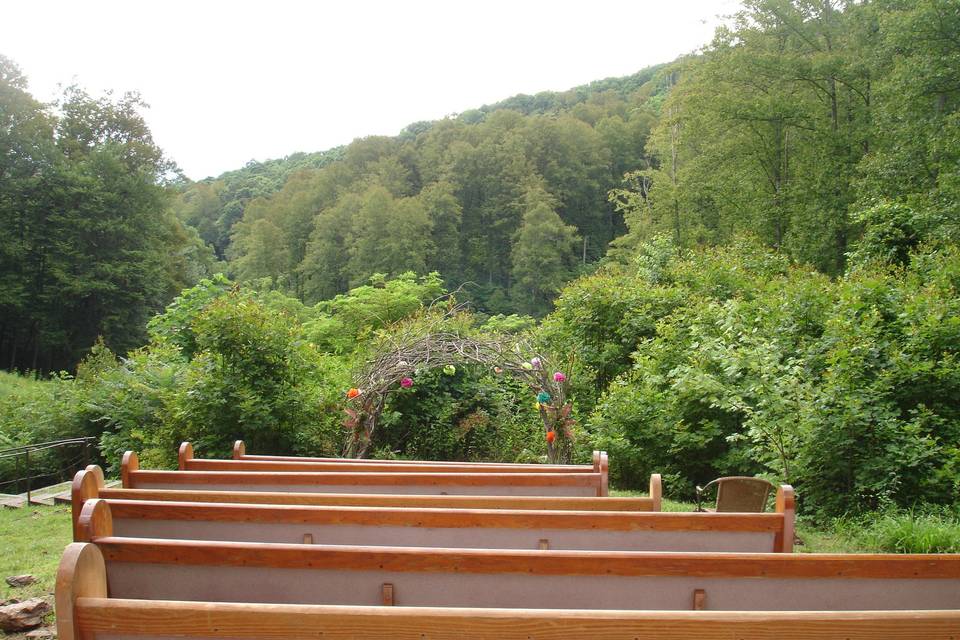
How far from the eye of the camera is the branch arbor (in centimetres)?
771

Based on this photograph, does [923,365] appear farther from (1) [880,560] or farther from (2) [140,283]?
(2) [140,283]

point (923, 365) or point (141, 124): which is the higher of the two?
point (141, 124)

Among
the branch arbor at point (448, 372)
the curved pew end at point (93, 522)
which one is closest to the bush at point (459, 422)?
the branch arbor at point (448, 372)

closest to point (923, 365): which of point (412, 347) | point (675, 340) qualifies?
point (675, 340)

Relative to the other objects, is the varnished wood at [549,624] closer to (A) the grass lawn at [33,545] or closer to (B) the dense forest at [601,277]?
(A) the grass lawn at [33,545]

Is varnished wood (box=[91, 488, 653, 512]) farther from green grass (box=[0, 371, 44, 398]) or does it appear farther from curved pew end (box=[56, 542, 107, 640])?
green grass (box=[0, 371, 44, 398])

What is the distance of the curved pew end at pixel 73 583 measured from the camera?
187 cm

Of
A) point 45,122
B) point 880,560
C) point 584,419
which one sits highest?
point 45,122

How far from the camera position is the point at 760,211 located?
24375 mm

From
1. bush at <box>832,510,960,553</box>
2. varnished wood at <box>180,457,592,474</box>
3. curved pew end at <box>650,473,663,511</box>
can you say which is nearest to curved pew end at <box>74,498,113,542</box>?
varnished wood at <box>180,457,592,474</box>

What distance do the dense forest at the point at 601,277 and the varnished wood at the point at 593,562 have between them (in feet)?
A: 11.6

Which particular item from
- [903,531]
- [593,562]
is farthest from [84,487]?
[903,531]

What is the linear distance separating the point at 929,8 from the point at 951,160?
11.3 ft

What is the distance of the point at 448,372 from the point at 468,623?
6247mm
